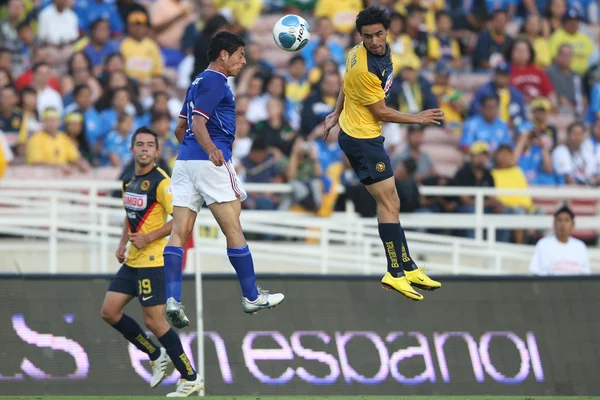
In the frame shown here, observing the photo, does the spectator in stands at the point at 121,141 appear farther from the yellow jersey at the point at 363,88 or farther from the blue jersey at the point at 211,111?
the yellow jersey at the point at 363,88

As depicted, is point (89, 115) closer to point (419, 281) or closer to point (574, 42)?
point (419, 281)

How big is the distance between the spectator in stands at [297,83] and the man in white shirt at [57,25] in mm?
3382

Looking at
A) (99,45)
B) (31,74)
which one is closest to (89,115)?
(31,74)

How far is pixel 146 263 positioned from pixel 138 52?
24.6 feet

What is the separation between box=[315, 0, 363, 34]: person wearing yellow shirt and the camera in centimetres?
1891

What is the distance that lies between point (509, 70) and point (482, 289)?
287 inches

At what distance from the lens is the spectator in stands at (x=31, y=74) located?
17.4 metres

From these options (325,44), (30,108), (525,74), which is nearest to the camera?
(30,108)

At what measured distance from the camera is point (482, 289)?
12320 millimetres

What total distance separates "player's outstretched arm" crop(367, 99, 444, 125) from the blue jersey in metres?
1.16

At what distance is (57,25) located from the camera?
60.2ft

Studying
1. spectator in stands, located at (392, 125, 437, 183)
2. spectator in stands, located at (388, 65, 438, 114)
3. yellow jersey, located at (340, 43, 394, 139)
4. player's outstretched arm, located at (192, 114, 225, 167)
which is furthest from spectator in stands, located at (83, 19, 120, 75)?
player's outstretched arm, located at (192, 114, 225, 167)

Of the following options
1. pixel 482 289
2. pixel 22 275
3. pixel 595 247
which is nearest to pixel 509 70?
pixel 595 247

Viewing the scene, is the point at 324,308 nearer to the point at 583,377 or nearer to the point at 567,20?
the point at 583,377
